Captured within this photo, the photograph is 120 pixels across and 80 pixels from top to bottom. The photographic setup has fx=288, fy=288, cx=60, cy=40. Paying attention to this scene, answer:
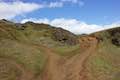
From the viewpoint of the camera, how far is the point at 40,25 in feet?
375

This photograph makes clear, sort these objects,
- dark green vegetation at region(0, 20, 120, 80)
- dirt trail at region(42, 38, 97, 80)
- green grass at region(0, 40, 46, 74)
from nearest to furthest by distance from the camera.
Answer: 1. dirt trail at region(42, 38, 97, 80)
2. dark green vegetation at region(0, 20, 120, 80)
3. green grass at region(0, 40, 46, 74)

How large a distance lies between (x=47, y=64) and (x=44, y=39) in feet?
110

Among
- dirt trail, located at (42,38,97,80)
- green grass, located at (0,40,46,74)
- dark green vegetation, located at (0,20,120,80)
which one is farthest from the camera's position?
green grass, located at (0,40,46,74)

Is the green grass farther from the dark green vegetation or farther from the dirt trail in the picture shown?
the dirt trail

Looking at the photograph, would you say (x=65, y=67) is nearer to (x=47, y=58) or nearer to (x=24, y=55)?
(x=47, y=58)

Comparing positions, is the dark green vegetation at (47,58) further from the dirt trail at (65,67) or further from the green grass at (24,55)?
the dirt trail at (65,67)

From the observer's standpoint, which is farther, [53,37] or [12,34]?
[53,37]

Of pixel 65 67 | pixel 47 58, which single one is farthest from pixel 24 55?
pixel 65 67

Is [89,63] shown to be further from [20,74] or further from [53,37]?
[53,37]

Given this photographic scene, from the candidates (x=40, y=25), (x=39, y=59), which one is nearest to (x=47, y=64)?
(x=39, y=59)

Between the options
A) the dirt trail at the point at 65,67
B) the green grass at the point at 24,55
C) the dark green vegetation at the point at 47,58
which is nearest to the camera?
the dirt trail at the point at 65,67

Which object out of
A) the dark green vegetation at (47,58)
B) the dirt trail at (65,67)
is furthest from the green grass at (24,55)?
the dirt trail at (65,67)

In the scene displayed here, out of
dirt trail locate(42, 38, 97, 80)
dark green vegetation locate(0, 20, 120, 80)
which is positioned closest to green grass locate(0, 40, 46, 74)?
dark green vegetation locate(0, 20, 120, 80)

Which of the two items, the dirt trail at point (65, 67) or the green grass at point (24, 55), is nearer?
the dirt trail at point (65, 67)
